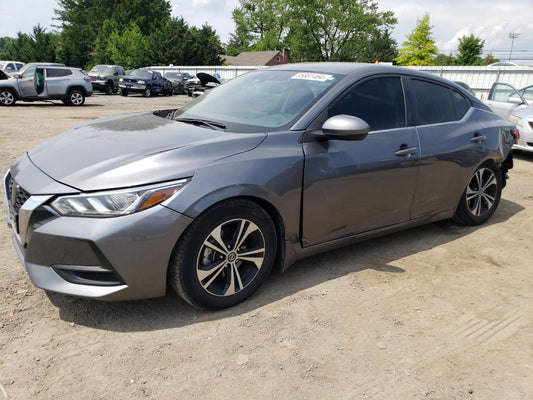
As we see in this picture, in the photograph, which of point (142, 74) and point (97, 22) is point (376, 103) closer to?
point (142, 74)

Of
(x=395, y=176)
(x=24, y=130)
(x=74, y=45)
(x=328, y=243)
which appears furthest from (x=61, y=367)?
(x=74, y=45)

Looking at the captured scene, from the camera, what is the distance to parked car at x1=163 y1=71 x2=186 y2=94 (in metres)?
29.4

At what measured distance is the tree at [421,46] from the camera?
164 feet

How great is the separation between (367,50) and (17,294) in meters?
69.3

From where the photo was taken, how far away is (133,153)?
281 centimetres

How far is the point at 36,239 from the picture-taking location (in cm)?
257

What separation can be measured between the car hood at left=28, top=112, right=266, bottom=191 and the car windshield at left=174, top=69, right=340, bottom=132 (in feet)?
0.82

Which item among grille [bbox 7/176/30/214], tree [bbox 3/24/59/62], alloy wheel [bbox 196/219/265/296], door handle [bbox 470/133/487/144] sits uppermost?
tree [bbox 3/24/59/62]

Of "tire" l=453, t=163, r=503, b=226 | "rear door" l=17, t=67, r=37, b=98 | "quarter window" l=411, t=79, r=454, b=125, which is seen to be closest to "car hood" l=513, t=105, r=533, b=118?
"tire" l=453, t=163, r=503, b=226

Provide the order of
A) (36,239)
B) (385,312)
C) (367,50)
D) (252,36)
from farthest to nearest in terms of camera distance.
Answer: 1. (252,36)
2. (367,50)
3. (385,312)
4. (36,239)

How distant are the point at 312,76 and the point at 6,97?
677 inches

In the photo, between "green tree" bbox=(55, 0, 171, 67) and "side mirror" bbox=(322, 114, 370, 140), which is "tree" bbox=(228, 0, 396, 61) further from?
"side mirror" bbox=(322, 114, 370, 140)

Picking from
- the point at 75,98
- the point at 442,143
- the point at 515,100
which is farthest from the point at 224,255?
the point at 75,98

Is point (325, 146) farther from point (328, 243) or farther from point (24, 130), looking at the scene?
point (24, 130)
